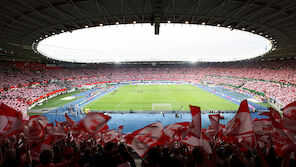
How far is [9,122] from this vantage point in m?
4.77

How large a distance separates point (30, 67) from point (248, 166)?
6100 cm

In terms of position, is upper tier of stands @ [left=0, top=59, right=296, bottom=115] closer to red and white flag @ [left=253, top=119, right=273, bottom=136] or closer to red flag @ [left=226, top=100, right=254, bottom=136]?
red flag @ [left=226, top=100, right=254, bottom=136]

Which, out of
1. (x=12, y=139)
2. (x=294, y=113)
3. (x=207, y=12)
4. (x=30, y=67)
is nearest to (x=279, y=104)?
(x=207, y=12)

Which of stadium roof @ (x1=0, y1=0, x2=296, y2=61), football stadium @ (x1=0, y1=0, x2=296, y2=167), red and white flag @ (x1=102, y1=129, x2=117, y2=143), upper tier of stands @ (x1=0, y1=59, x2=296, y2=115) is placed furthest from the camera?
upper tier of stands @ (x1=0, y1=59, x2=296, y2=115)

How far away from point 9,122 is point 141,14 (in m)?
11.5

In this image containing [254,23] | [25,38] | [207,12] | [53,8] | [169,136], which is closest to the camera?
[169,136]

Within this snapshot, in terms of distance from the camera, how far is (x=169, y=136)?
5059 millimetres

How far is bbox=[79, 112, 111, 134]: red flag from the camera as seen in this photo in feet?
16.2

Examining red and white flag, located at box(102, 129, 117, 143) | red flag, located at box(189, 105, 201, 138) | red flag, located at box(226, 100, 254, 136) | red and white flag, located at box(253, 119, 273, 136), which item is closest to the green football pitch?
red and white flag, located at box(102, 129, 117, 143)

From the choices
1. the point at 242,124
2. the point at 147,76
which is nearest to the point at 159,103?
the point at 242,124

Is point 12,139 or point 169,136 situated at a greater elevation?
point 169,136

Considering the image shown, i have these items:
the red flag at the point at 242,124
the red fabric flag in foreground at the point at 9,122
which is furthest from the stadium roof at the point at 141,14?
the red fabric flag in foreground at the point at 9,122

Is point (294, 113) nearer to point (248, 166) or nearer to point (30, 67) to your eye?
point (248, 166)

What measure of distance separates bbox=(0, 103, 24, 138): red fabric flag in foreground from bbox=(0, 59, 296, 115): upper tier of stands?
22.0 m
